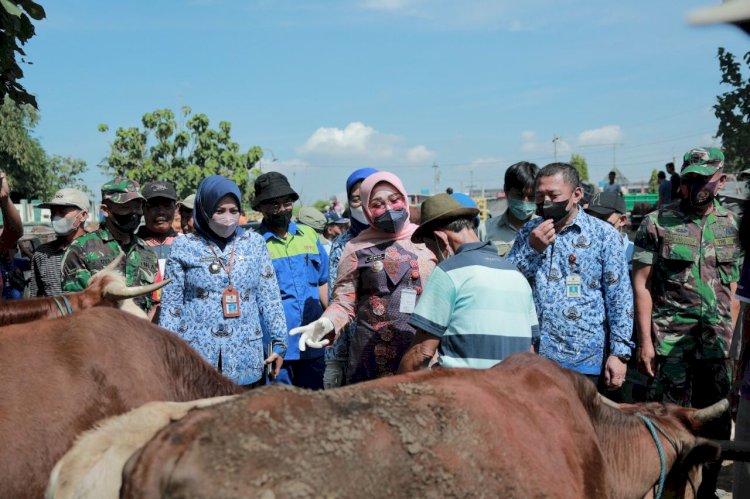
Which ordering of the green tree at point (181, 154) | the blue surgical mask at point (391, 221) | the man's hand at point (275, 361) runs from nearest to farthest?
the blue surgical mask at point (391, 221)
the man's hand at point (275, 361)
the green tree at point (181, 154)

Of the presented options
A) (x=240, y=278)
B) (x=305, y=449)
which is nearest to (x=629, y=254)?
(x=240, y=278)

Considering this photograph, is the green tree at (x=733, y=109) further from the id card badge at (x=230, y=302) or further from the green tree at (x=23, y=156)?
the green tree at (x=23, y=156)

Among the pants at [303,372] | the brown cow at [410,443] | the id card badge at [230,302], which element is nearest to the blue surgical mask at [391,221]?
the id card badge at [230,302]

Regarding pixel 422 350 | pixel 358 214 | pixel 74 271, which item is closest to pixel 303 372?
pixel 358 214

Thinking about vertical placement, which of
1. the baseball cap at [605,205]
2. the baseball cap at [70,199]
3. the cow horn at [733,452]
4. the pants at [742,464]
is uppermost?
the baseball cap at [70,199]

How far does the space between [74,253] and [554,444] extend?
4214 millimetres

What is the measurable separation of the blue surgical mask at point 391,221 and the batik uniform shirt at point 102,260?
6.58ft

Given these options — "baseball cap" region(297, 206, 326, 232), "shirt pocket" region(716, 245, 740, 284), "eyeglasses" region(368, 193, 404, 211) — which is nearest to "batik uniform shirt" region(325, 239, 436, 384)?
"eyeglasses" region(368, 193, 404, 211)

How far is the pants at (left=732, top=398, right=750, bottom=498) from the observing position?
12.4 ft

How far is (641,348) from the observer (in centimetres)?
539

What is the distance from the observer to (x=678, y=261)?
5.38 metres

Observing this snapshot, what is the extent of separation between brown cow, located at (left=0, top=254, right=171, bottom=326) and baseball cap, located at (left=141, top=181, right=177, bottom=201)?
2.38 meters

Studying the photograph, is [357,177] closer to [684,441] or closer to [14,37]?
[14,37]

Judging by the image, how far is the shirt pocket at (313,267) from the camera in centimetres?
631
